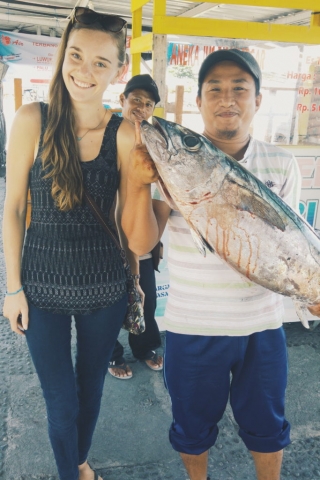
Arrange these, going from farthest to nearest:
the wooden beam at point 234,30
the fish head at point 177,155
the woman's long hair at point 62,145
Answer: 1. the wooden beam at point 234,30
2. the woman's long hair at point 62,145
3. the fish head at point 177,155

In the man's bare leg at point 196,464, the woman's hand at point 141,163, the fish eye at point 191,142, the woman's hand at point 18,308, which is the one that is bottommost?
the man's bare leg at point 196,464

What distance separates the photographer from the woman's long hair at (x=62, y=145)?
5.19ft

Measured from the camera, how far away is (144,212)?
158 cm

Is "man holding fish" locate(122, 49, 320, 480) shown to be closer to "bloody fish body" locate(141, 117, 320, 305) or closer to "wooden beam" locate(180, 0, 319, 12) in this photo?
"bloody fish body" locate(141, 117, 320, 305)

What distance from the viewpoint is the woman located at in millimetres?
1628

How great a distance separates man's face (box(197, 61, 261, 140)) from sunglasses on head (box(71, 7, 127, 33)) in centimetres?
43

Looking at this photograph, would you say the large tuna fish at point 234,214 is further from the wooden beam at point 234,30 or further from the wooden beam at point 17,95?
the wooden beam at point 17,95

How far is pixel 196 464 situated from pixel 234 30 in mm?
2852

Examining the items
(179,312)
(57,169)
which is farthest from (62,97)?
(179,312)

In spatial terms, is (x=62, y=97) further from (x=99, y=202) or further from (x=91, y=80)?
(x=99, y=202)

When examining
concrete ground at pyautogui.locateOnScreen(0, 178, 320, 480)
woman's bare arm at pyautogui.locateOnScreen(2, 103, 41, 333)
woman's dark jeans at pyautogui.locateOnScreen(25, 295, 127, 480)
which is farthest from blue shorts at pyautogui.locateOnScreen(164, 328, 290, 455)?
woman's bare arm at pyautogui.locateOnScreen(2, 103, 41, 333)

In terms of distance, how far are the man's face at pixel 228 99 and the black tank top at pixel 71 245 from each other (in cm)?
41

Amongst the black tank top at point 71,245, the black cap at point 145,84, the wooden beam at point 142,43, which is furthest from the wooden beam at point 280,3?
the black tank top at point 71,245

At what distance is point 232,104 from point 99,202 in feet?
2.20
